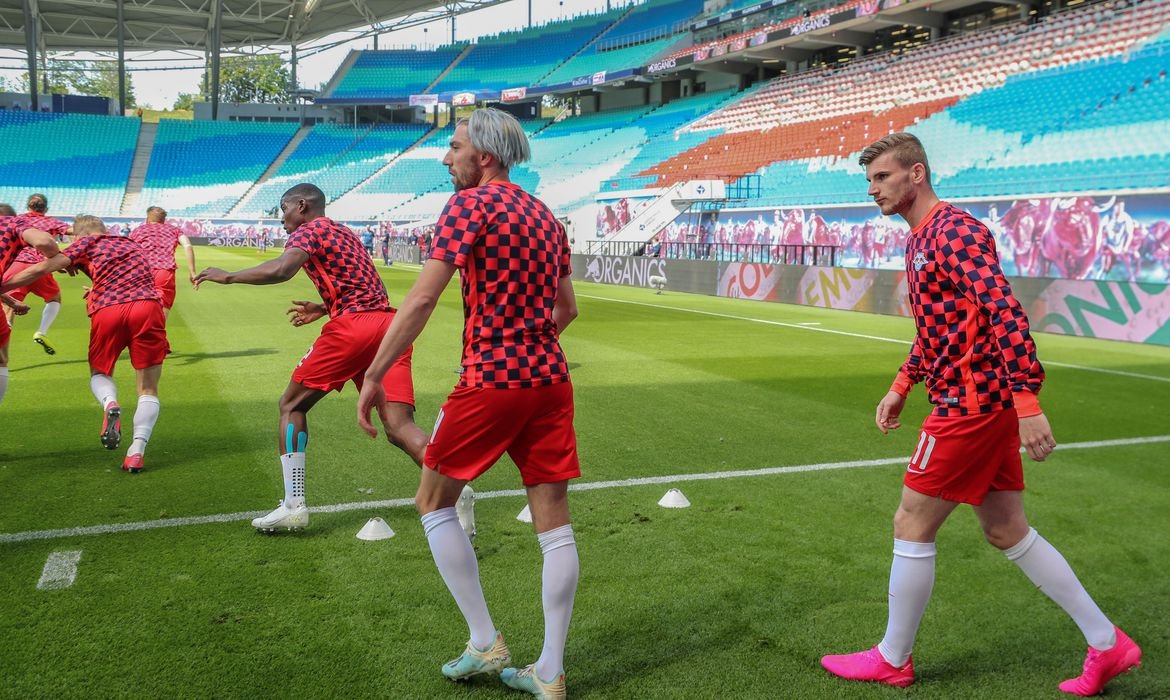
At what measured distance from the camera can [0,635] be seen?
3836 millimetres

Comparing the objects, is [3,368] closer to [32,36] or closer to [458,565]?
[458,565]

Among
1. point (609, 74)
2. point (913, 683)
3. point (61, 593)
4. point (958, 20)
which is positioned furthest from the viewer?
point (609, 74)

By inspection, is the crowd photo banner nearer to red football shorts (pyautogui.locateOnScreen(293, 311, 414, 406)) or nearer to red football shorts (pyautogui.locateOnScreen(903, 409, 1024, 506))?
red football shorts (pyautogui.locateOnScreen(293, 311, 414, 406))

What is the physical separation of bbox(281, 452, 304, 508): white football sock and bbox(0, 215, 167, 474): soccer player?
214 centimetres

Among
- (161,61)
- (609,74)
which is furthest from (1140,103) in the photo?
(161,61)

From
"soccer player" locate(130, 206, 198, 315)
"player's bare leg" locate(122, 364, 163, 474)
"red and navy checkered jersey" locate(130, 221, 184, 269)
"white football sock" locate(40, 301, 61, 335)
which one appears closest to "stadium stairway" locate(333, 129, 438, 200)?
"white football sock" locate(40, 301, 61, 335)

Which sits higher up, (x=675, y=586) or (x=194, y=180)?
(x=194, y=180)

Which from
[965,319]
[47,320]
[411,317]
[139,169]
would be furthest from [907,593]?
[139,169]

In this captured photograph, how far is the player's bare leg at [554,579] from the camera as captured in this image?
3332 millimetres

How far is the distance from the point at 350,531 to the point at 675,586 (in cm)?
195

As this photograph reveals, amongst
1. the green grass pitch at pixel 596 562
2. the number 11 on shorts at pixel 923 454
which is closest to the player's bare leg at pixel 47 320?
the green grass pitch at pixel 596 562

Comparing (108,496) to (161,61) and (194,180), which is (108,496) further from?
(161,61)

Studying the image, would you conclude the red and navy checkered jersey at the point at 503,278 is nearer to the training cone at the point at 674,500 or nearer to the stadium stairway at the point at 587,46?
the training cone at the point at 674,500

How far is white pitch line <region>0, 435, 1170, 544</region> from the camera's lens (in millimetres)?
5199
